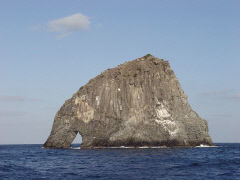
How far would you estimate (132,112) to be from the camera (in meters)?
95.2

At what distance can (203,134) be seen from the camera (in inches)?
3831

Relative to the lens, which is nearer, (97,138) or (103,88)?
(97,138)

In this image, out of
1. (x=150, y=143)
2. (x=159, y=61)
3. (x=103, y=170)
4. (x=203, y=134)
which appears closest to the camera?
(x=103, y=170)

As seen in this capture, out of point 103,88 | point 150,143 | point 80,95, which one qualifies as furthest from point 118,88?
point 150,143

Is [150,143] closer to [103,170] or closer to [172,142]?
[172,142]

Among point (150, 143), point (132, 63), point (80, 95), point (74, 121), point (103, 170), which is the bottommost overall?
point (103, 170)

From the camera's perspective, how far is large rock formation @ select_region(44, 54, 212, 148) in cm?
9250

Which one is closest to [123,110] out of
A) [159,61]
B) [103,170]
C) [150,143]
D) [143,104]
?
[143,104]

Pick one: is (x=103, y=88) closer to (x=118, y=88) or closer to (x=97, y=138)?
(x=118, y=88)

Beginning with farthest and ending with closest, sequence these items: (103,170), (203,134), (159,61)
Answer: (159,61) < (203,134) < (103,170)

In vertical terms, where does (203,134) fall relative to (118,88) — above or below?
below

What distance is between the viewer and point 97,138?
314 feet

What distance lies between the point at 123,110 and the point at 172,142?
16.0 meters

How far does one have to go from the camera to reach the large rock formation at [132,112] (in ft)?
303
